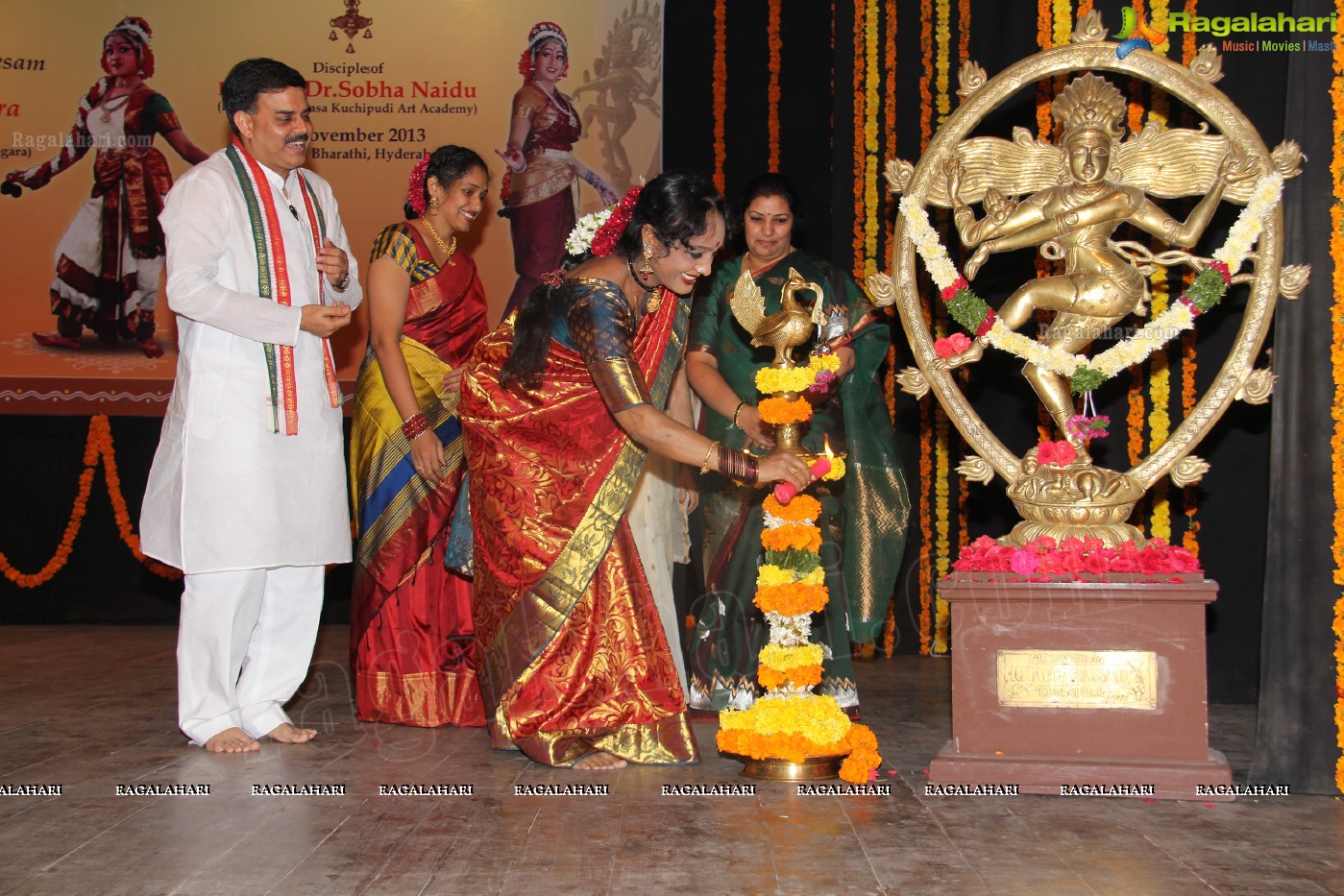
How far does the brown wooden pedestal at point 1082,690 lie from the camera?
10.0 ft

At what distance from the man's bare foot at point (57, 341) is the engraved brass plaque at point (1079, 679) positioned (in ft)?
17.3

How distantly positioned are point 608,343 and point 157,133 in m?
4.33

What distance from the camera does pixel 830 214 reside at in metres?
5.86

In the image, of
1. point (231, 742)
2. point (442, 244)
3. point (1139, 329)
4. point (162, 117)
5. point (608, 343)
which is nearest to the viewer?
point (608, 343)

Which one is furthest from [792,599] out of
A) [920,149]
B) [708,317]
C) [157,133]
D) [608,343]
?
[157,133]

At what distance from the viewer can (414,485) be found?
4117 millimetres

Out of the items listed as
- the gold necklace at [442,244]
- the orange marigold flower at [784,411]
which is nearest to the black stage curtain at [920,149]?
the orange marigold flower at [784,411]

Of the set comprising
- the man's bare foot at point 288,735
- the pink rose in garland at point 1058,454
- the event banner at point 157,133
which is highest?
the event banner at point 157,133

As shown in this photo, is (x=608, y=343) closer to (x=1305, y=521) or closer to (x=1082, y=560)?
(x=1082, y=560)

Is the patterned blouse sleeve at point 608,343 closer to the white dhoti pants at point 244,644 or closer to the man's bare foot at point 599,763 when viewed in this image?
the man's bare foot at point 599,763

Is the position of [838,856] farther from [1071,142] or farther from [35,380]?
[35,380]

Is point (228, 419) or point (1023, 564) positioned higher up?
point (228, 419)

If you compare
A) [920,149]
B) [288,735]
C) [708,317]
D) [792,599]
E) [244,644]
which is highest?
[920,149]

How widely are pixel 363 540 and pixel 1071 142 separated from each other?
2473mm
